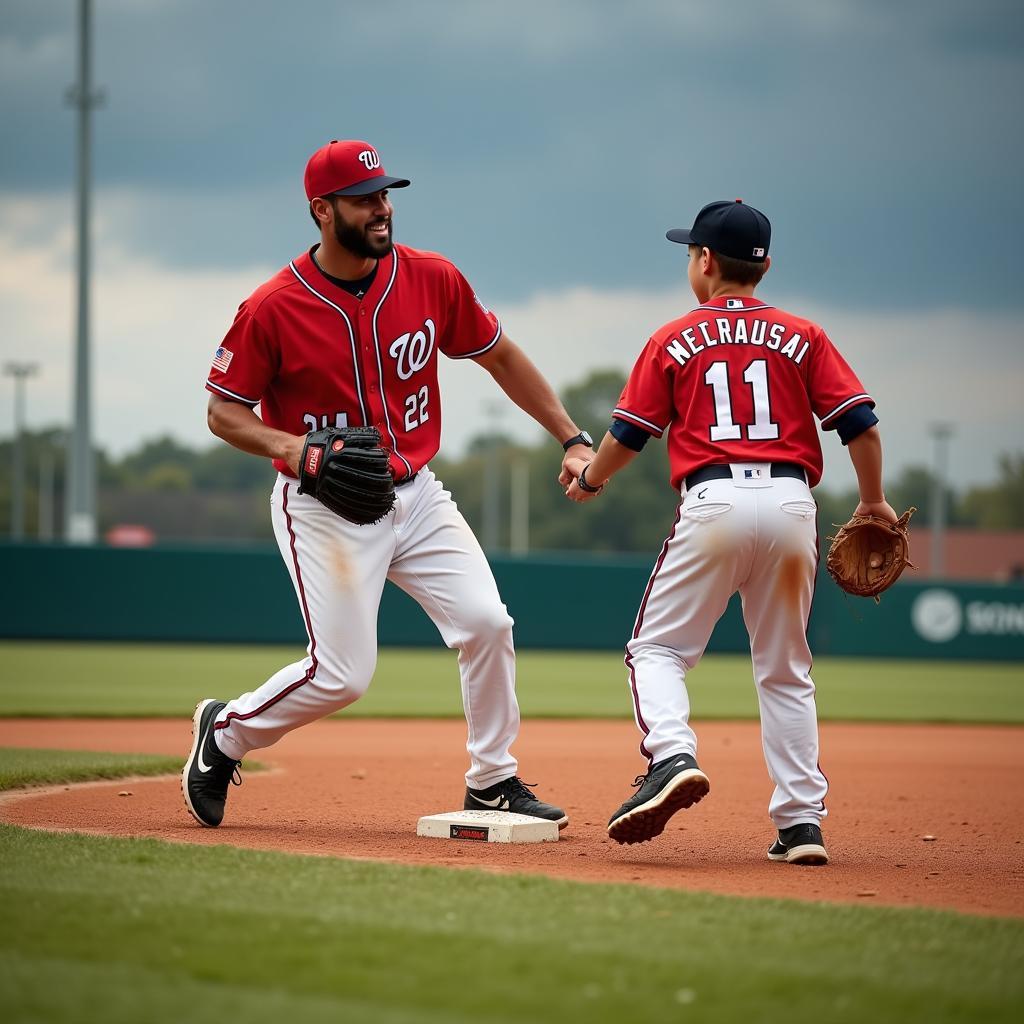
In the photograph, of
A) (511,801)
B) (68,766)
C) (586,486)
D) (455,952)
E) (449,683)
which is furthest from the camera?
(449,683)

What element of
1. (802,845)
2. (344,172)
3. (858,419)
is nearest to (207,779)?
(802,845)

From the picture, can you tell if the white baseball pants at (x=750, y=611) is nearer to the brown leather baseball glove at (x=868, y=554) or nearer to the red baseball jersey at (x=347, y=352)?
the brown leather baseball glove at (x=868, y=554)

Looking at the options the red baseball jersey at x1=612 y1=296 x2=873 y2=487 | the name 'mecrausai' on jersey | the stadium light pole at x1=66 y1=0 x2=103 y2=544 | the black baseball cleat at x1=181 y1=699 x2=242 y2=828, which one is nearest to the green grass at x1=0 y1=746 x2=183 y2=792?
the black baseball cleat at x1=181 y1=699 x2=242 y2=828

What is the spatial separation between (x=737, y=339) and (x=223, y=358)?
1.66m

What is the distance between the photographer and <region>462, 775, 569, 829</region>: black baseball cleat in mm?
4863

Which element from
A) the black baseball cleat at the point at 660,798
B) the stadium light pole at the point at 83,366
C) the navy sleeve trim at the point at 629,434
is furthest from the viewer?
the stadium light pole at the point at 83,366

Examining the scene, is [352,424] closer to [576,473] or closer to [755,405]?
[576,473]

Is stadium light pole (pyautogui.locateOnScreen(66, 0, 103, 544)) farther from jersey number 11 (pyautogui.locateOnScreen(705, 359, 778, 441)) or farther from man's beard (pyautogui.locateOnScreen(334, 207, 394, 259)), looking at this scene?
jersey number 11 (pyautogui.locateOnScreen(705, 359, 778, 441))

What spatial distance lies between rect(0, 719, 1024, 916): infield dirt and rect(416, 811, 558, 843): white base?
0.08 metres

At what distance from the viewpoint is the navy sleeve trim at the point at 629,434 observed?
4.37 metres

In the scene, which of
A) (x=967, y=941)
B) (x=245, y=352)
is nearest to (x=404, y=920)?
(x=967, y=941)

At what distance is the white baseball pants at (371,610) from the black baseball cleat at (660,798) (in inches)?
27.6

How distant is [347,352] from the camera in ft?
15.5

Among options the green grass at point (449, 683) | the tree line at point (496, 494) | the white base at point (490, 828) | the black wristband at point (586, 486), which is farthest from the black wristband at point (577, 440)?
the tree line at point (496, 494)
